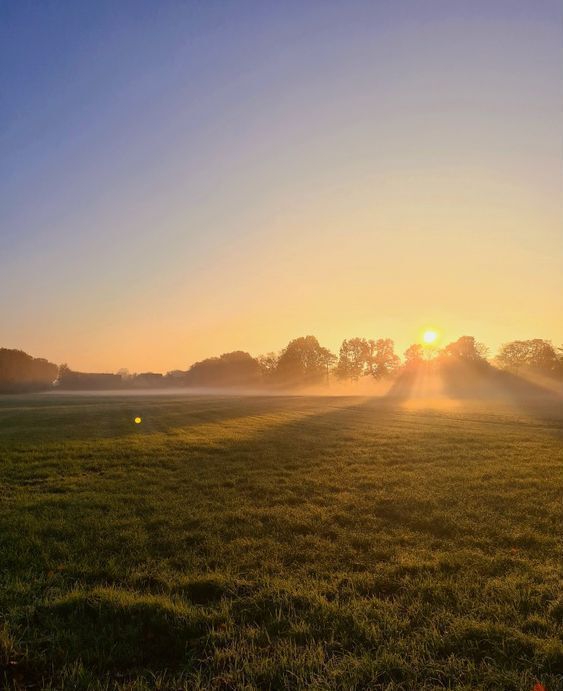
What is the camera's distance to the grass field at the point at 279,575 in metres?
4.48

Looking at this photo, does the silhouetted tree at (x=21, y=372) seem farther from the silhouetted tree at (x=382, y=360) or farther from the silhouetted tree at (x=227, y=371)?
the silhouetted tree at (x=382, y=360)

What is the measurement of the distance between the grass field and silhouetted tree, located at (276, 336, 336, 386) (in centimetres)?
10875

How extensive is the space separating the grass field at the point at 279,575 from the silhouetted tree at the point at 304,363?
10875 centimetres

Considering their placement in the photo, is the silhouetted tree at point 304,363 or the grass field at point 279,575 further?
the silhouetted tree at point 304,363

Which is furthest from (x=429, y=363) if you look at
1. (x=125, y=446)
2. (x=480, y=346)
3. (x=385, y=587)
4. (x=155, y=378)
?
(x=385, y=587)

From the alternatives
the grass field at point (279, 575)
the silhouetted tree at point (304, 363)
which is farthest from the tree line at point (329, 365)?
the grass field at point (279, 575)

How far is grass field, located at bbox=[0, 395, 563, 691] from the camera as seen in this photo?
4.48 meters

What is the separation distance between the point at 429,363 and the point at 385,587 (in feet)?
410

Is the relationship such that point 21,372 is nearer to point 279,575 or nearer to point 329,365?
point 329,365

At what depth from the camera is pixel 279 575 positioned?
662 centimetres

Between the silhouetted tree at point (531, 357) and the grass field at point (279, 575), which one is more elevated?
the silhouetted tree at point (531, 357)

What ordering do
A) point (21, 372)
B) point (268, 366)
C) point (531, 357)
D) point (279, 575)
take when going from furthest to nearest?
point (268, 366)
point (531, 357)
point (21, 372)
point (279, 575)

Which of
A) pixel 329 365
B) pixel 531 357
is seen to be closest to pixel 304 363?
pixel 329 365

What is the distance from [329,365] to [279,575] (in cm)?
12177
